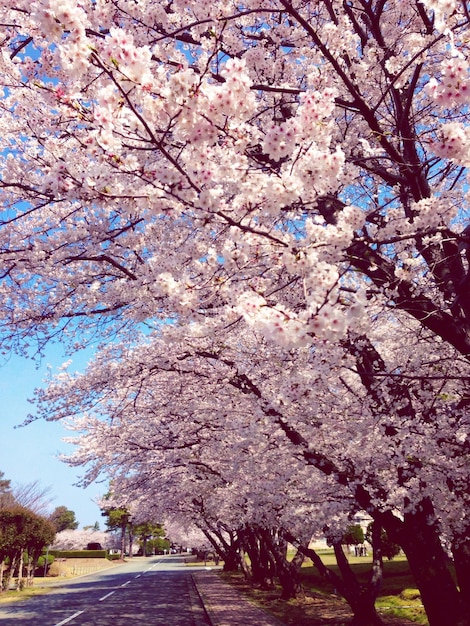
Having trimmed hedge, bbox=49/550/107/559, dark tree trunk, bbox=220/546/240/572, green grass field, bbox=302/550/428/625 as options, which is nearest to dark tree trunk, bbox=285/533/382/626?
green grass field, bbox=302/550/428/625

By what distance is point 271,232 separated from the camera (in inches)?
169

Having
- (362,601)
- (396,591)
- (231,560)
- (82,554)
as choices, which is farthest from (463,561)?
(82,554)

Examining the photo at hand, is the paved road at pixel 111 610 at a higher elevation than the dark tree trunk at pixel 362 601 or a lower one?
lower

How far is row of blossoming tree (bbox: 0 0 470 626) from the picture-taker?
3506 mm

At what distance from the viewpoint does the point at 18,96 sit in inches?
234

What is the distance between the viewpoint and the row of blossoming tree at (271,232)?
11.5ft

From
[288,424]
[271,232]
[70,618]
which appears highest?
[271,232]

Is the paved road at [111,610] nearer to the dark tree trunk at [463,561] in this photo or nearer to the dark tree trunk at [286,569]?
the dark tree trunk at [286,569]

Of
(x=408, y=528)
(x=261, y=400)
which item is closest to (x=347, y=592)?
(x=408, y=528)

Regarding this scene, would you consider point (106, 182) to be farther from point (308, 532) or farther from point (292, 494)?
point (308, 532)

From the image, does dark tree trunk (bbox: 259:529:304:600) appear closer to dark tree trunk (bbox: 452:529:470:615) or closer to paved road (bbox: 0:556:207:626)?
paved road (bbox: 0:556:207:626)

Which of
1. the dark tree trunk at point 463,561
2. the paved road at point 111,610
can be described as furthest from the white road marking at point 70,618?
the dark tree trunk at point 463,561

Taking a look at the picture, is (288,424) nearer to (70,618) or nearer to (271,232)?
(271,232)

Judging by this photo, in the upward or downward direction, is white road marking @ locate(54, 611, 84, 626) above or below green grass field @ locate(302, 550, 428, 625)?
above
